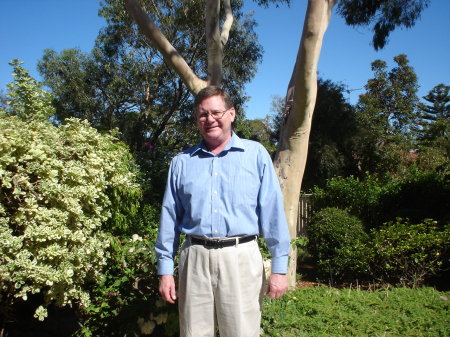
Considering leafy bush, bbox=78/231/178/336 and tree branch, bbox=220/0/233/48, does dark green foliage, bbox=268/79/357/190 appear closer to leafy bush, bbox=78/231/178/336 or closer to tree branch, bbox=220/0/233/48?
tree branch, bbox=220/0/233/48

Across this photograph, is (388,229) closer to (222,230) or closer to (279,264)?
(279,264)

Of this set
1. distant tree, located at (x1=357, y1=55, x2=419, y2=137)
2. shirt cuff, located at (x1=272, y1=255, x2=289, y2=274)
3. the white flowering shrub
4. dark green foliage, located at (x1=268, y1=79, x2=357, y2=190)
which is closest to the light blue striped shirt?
shirt cuff, located at (x1=272, y1=255, x2=289, y2=274)

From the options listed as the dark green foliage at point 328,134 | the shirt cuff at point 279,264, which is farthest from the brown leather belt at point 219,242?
the dark green foliage at point 328,134

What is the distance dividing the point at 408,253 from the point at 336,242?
1.33 metres

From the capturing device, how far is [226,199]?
2219mm

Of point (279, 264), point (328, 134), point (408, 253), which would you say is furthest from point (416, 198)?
point (279, 264)

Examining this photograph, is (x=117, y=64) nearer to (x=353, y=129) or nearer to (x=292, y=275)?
(x=353, y=129)

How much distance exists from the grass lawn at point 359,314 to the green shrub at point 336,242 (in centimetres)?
108

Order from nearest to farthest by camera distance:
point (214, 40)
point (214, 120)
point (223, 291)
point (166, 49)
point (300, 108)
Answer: point (223, 291), point (214, 120), point (300, 108), point (166, 49), point (214, 40)

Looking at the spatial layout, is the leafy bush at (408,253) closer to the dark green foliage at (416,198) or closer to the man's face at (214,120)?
the dark green foliage at (416,198)

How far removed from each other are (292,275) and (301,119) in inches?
89.4

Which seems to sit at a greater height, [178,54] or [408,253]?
[178,54]

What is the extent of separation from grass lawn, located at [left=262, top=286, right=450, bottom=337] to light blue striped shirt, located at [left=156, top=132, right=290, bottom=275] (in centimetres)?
156

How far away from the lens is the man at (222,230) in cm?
218
